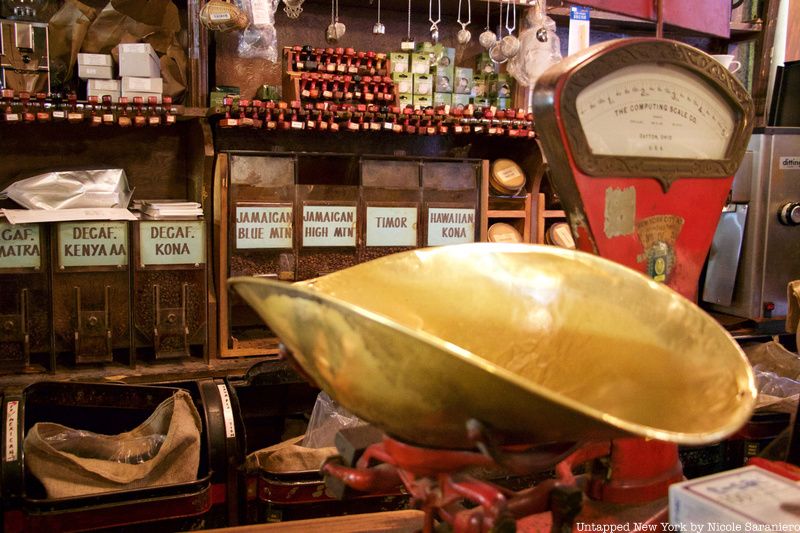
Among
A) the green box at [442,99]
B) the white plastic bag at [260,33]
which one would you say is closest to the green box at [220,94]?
the white plastic bag at [260,33]

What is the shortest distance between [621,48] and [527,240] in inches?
86.3

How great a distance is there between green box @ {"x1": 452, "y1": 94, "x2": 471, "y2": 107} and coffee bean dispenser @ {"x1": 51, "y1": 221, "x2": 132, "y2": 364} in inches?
60.5

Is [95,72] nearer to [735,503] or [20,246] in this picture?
[20,246]

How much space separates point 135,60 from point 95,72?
16 centimetres

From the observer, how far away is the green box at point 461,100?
327 cm

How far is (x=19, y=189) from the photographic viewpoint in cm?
254

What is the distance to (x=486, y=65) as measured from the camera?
133 inches

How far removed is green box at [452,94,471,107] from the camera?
129 inches

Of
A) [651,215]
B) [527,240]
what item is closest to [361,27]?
[527,240]

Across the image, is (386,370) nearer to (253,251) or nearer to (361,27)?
(253,251)

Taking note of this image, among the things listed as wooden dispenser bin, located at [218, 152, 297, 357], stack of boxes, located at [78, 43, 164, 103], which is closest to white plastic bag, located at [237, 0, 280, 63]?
stack of boxes, located at [78, 43, 164, 103]

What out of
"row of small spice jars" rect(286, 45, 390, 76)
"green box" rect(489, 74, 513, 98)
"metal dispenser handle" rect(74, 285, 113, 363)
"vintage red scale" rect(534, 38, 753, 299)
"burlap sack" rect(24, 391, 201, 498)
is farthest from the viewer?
"green box" rect(489, 74, 513, 98)

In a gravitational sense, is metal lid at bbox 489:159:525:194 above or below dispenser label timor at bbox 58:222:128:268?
above

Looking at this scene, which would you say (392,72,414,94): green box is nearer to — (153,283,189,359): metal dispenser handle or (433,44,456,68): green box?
(433,44,456,68): green box
